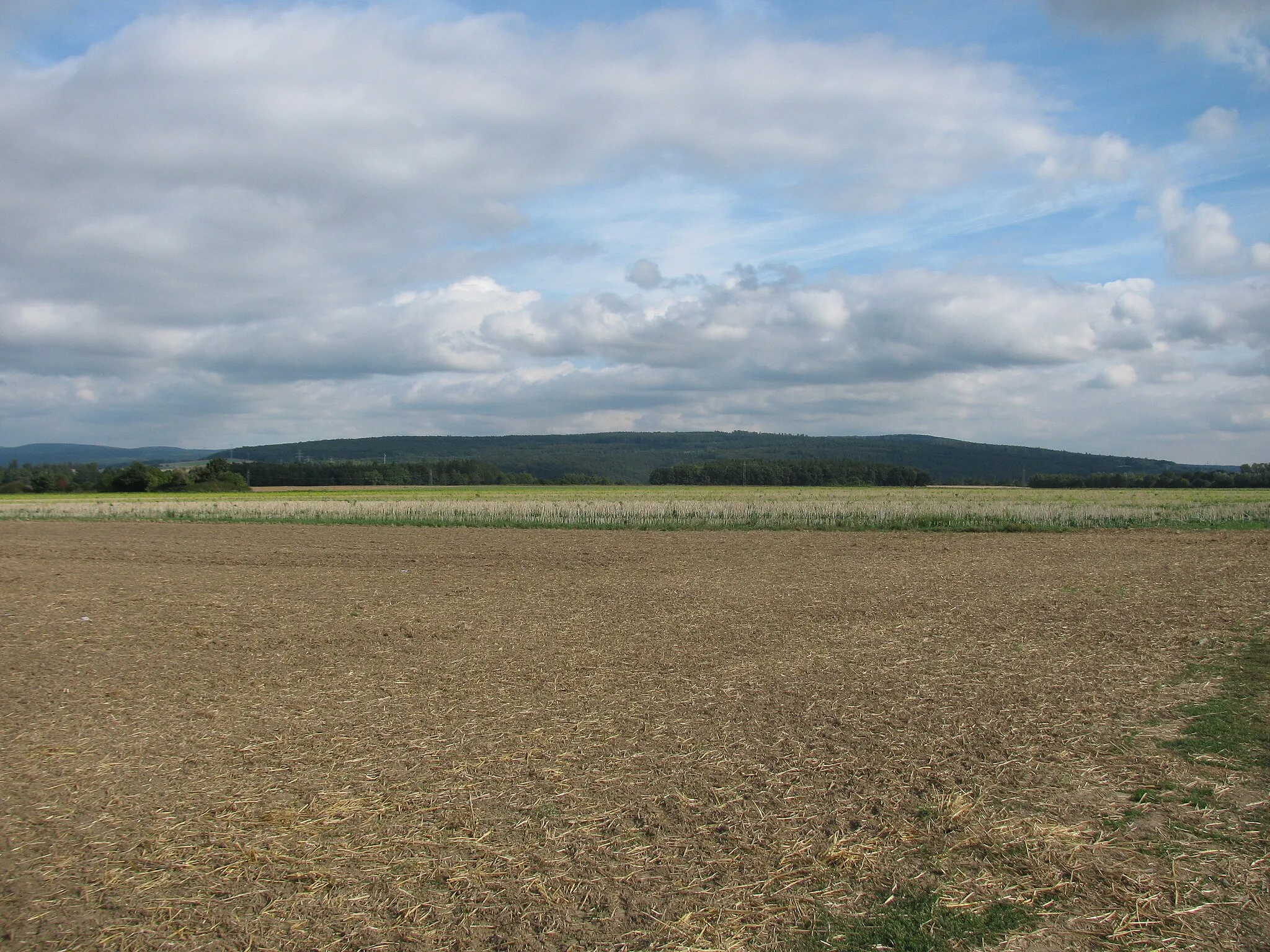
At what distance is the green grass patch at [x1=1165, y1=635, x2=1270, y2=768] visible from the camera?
623 centimetres

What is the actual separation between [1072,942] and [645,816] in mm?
2356

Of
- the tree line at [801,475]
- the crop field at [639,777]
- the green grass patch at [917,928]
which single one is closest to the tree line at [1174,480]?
the tree line at [801,475]

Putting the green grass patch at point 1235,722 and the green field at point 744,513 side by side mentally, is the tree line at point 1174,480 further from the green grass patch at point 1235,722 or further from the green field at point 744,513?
the green grass patch at point 1235,722

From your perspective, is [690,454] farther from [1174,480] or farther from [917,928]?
[917,928]

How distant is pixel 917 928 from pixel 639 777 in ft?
7.74

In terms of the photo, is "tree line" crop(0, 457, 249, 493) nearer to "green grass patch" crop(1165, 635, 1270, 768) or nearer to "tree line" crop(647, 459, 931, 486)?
"tree line" crop(647, 459, 931, 486)

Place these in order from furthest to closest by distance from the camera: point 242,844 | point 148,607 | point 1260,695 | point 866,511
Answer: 1. point 866,511
2. point 148,607
3. point 1260,695
4. point 242,844

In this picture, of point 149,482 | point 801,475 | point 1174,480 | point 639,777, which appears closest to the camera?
point 639,777

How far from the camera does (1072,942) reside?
3.81 meters

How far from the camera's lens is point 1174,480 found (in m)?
83.8

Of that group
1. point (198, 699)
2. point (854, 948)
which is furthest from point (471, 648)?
point (854, 948)

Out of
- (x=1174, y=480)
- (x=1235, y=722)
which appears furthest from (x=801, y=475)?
(x=1235, y=722)

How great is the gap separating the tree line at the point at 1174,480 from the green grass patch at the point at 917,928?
84964 mm

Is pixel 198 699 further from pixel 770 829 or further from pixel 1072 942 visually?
pixel 1072 942
